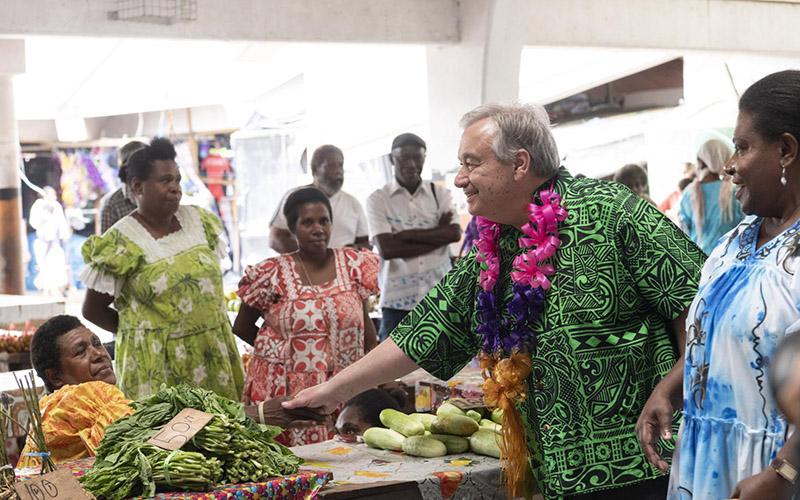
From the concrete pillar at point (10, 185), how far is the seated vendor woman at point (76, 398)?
24.3ft

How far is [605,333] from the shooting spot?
314 centimetres

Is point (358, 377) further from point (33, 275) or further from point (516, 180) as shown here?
point (33, 275)

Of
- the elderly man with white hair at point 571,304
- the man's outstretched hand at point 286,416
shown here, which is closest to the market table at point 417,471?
the man's outstretched hand at point 286,416

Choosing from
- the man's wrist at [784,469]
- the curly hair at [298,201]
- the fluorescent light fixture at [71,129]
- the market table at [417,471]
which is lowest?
the market table at [417,471]

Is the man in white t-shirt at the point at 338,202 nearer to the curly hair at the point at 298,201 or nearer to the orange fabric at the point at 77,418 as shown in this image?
the curly hair at the point at 298,201

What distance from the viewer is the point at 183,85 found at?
17984 millimetres

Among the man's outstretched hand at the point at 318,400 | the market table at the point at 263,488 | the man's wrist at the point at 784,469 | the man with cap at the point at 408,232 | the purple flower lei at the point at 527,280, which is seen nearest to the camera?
the man's wrist at the point at 784,469

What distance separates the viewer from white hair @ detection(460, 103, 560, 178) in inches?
127

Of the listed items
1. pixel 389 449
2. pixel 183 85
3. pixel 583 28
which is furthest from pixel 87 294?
pixel 183 85

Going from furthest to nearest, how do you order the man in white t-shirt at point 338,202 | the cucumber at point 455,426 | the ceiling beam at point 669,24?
the ceiling beam at point 669,24 < the man in white t-shirt at point 338,202 < the cucumber at point 455,426

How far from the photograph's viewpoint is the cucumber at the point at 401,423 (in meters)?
4.01

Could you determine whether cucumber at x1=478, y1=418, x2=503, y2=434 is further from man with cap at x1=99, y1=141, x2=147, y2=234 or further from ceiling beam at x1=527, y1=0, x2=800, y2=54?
ceiling beam at x1=527, y1=0, x2=800, y2=54

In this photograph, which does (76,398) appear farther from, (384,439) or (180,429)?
(384,439)

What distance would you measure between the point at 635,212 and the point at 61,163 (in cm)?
1794
